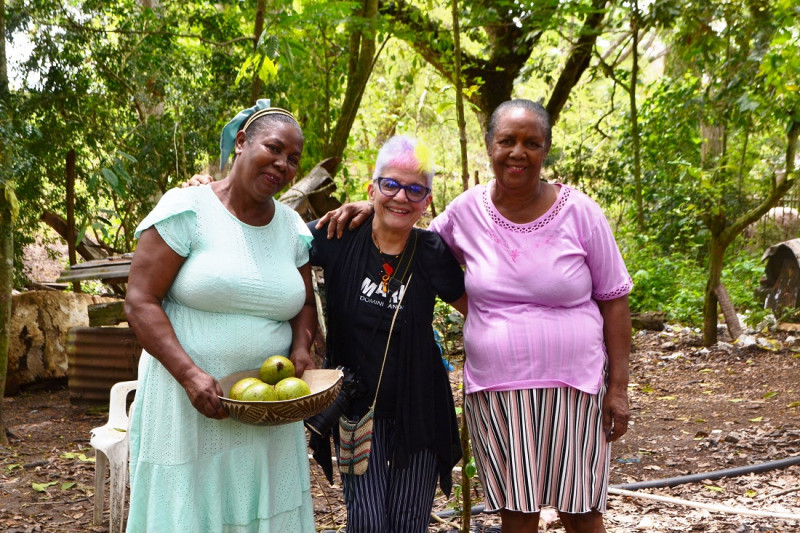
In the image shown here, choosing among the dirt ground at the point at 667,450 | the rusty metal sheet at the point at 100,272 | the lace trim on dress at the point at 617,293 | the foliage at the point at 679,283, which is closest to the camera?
the lace trim on dress at the point at 617,293

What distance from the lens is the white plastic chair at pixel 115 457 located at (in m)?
4.02

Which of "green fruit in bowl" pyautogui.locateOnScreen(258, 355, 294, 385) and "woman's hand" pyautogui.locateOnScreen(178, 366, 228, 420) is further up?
"green fruit in bowl" pyautogui.locateOnScreen(258, 355, 294, 385)

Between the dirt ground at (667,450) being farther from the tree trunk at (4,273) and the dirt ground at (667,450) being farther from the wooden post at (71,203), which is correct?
the wooden post at (71,203)

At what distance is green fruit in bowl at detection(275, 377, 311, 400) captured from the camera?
2.33 metres

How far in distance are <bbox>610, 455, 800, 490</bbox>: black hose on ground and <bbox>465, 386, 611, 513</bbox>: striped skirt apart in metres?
1.95

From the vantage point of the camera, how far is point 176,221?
7.95 feet

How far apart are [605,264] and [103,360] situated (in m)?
5.43

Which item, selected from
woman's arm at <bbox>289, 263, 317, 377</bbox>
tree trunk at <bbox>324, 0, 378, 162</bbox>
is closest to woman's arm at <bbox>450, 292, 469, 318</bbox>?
woman's arm at <bbox>289, 263, 317, 377</bbox>

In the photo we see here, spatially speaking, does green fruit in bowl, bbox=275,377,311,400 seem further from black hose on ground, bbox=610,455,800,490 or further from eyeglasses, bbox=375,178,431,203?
black hose on ground, bbox=610,455,800,490

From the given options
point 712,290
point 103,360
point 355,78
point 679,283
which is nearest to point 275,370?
point 103,360

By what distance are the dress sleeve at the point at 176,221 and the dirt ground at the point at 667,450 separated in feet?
5.52

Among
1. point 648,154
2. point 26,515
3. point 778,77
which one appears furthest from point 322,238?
point 648,154

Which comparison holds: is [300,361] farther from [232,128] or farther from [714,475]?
[714,475]

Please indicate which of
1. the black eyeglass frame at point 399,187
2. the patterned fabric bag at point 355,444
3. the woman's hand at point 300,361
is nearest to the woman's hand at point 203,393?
the woman's hand at point 300,361
